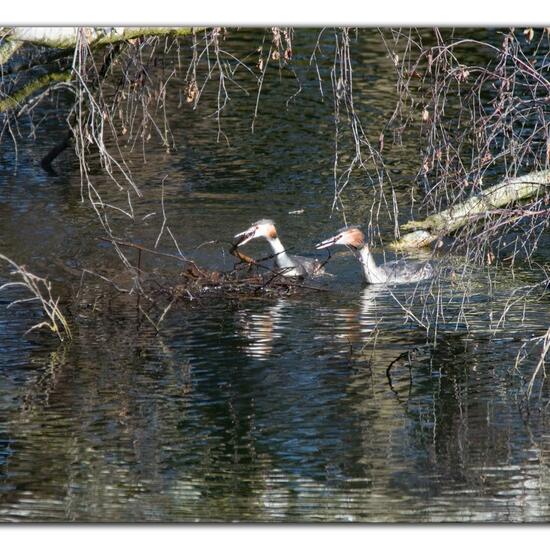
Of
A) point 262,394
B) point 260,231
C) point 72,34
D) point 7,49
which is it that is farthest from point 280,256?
point 72,34

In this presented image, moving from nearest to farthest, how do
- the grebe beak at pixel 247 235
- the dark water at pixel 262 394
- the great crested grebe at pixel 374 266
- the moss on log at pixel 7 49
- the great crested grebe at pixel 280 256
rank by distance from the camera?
1. the dark water at pixel 262 394
2. the moss on log at pixel 7 49
3. the great crested grebe at pixel 374 266
4. the great crested grebe at pixel 280 256
5. the grebe beak at pixel 247 235

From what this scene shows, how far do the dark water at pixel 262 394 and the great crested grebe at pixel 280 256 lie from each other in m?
0.17

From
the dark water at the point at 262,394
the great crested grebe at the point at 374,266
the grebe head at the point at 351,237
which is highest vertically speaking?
the grebe head at the point at 351,237

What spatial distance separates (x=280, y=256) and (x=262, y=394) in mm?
3182

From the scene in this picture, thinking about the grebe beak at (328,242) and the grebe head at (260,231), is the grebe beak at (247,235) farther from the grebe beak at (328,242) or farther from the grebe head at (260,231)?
the grebe beak at (328,242)

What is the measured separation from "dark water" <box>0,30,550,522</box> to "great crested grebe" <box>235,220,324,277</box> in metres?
0.17

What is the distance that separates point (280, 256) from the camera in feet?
35.8

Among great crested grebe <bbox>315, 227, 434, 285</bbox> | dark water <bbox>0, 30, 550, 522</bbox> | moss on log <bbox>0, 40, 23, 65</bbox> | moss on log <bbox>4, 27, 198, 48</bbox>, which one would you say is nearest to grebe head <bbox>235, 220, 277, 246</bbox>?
dark water <bbox>0, 30, 550, 522</bbox>

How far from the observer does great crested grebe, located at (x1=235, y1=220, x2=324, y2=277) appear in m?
10.7

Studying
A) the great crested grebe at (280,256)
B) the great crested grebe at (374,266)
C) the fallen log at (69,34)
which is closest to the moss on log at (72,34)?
the fallen log at (69,34)

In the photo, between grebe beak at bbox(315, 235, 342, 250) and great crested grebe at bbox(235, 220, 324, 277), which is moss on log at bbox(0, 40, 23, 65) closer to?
great crested grebe at bbox(235, 220, 324, 277)

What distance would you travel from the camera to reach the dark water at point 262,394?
6.29 meters

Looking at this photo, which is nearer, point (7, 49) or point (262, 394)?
point (7, 49)

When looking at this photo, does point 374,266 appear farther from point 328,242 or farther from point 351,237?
point 328,242
